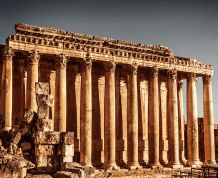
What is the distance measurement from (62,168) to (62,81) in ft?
39.3

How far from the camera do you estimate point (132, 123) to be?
1355 inches

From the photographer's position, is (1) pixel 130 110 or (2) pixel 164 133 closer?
(1) pixel 130 110

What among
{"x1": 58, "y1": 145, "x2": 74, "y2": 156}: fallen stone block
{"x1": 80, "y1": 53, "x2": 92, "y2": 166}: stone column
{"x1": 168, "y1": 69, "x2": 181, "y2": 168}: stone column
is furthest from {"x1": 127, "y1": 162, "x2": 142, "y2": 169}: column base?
{"x1": 58, "y1": 145, "x2": 74, "y2": 156}: fallen stone block

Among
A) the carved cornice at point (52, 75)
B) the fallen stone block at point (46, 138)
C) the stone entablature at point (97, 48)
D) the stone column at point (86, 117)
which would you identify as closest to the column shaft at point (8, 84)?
the stone entablature at point (97, 48)

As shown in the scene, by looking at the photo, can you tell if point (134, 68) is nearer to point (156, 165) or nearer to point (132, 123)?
point (132, 123)

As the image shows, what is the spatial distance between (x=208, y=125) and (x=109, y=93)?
450 inches

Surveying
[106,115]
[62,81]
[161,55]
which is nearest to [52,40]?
[62,81]

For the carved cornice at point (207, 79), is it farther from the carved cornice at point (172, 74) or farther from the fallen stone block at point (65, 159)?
the fallen stone block at point (65, 159)

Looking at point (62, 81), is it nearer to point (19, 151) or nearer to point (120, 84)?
point (120, 84)

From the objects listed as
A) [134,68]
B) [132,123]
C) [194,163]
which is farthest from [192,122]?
[134,68]

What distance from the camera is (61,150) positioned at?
20797 millimetres

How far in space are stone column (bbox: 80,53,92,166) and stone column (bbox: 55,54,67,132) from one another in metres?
1.60

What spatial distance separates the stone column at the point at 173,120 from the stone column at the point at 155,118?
4.80ft

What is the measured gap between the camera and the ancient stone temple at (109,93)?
30.9 meters
